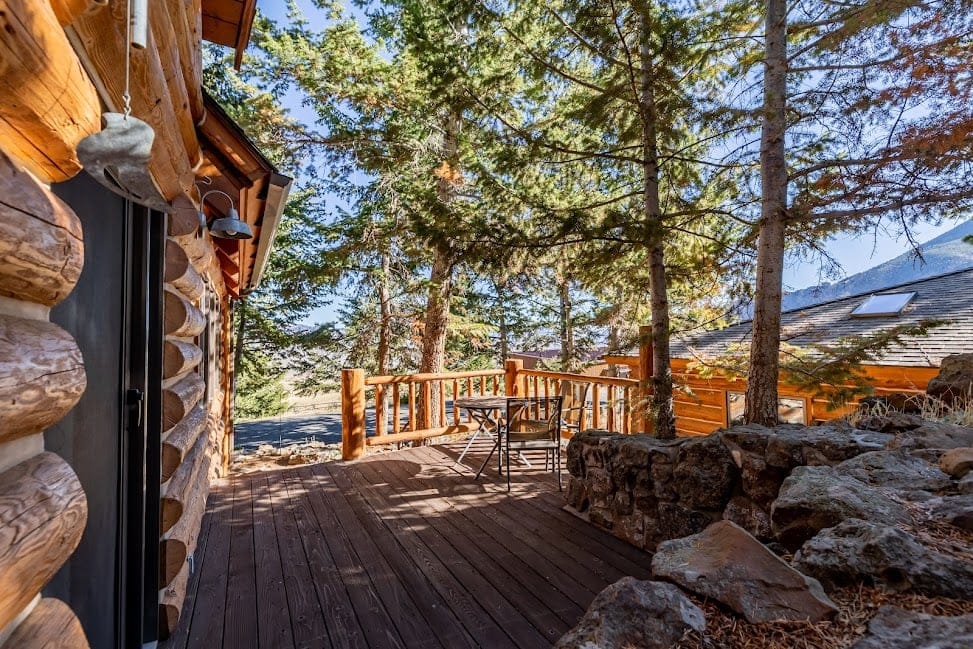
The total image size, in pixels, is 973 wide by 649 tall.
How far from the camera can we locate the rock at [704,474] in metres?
2.79

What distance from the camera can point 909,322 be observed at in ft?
15.6

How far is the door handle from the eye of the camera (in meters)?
1.88

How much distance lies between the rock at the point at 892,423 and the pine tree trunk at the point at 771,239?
26.3 inches

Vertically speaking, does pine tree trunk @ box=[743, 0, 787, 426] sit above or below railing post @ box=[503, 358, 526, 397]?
above

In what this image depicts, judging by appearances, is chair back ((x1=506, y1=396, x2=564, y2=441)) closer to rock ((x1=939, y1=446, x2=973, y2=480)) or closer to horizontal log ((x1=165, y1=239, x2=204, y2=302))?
rock ((x1=939, y1=446, x2=973, y2=480))

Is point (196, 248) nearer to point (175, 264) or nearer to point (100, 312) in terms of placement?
point (175, 264)

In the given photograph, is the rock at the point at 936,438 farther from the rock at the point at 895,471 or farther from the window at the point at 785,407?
the window at the point at 785,407

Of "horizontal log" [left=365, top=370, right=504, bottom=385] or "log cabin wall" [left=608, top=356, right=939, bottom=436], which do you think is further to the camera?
"horizontal log" [left=365, top=370, right=504, bottom=385]

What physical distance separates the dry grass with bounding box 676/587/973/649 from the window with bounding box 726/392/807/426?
5.91 m

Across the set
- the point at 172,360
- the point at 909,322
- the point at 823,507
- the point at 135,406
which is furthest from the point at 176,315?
the point at 909,322

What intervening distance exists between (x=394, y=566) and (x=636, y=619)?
2.07m

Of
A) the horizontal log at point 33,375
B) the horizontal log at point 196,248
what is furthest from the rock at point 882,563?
the horizontal log at point 196,248

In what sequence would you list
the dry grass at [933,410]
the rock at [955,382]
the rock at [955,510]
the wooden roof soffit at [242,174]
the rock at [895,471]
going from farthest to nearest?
the rock at [955,382] → the dry grass at [933,410] → the wooden roof soffit at [242,174] → the rock at [895,471] → the rock at [955,510]

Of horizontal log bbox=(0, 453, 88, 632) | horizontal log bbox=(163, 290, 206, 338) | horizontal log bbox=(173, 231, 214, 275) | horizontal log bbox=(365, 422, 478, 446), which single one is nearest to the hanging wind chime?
horizontal log bbox=(0, 453, 88, 632)
